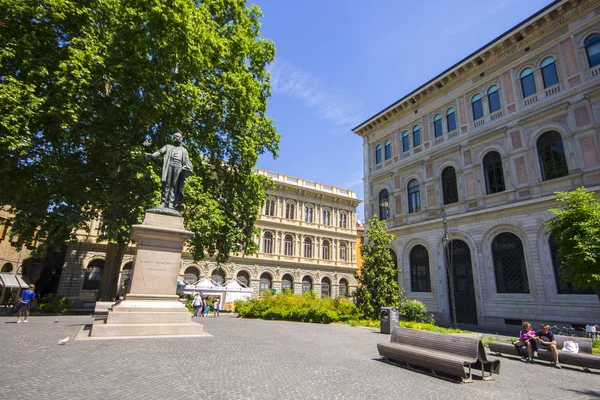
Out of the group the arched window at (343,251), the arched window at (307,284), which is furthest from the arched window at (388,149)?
the arched window at (343,251)

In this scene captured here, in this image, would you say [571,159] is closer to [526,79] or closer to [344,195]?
[526,79]

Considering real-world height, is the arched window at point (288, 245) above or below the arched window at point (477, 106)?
below

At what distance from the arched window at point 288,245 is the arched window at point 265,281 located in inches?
147

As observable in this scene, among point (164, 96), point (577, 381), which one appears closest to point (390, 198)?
point (164, 96)

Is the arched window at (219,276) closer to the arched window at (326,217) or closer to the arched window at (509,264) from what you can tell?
the arched window at (326,217)

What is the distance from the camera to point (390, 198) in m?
25.0

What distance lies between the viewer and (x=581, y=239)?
1162 cm

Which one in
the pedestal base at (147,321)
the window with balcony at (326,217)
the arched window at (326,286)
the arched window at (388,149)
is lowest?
the pedestal base at (147,321)

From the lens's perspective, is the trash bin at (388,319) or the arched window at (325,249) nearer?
the trash bin at (388,319)

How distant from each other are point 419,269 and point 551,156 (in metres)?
10.1

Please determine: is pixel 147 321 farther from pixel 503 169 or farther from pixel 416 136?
pixel 416 136

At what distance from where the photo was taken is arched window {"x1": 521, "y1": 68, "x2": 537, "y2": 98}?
59.3 ft

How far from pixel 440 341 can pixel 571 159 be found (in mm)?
14562

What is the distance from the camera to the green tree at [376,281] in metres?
16.6
